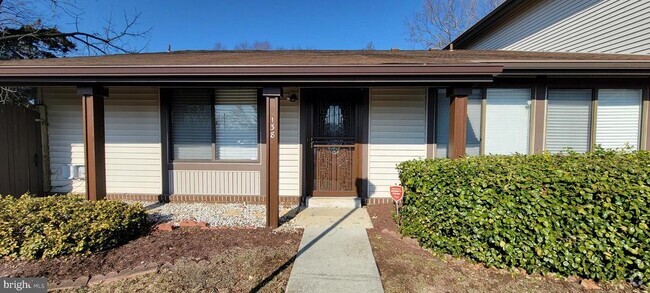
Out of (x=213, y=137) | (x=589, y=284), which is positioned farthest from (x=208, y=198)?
(x=589, y=284)

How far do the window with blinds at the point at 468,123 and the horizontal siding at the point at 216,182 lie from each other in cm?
350

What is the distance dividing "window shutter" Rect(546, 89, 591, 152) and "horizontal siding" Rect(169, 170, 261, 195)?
5.38 m

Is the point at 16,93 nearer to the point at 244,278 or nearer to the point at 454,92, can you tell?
the point at 244,278

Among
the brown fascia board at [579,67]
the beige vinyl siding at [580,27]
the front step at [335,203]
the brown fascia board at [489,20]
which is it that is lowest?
the front step at [335,203]

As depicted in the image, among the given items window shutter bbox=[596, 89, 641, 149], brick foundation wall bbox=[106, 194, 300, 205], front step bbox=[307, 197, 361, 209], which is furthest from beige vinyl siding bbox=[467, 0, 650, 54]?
brick foundation wall bbox=[106, 194, 300, 205]

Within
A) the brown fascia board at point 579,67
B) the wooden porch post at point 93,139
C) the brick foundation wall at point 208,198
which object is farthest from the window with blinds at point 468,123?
the wooden porch post at point 93,139

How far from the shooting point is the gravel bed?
454 centimetres

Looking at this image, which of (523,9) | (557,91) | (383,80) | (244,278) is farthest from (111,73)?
(523,9)

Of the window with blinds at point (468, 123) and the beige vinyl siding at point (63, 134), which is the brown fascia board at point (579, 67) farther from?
the beige vinyl siding at point (63, 134)

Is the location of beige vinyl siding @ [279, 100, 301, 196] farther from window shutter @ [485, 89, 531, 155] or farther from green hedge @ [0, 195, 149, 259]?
window shutter @ [485, 89, 531, 155]

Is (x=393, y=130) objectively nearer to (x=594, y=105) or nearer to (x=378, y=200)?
(x=378, y=200)

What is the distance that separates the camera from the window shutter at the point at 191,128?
224 inches

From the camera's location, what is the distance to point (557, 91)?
5.15 metres

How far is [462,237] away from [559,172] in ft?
3.73
